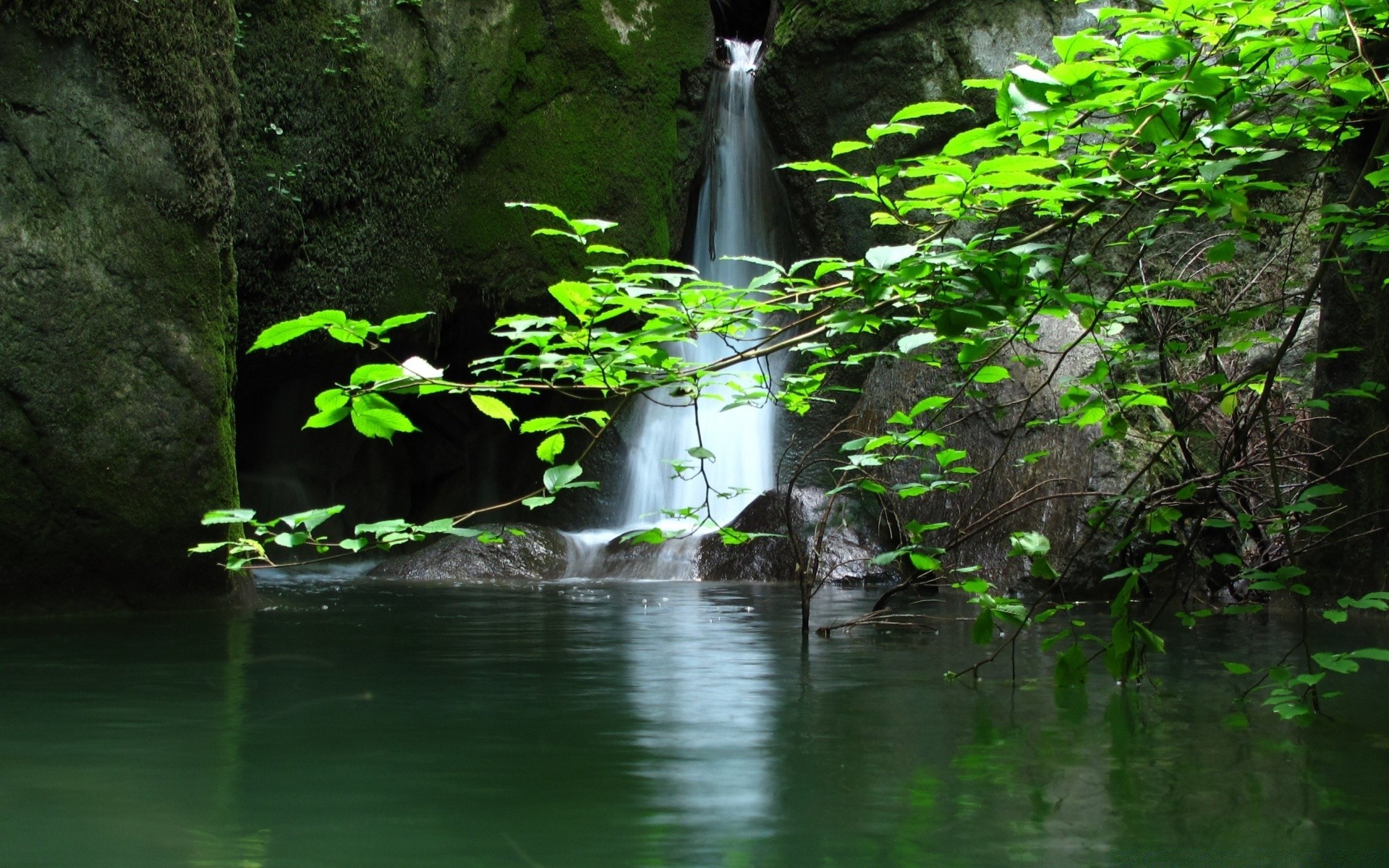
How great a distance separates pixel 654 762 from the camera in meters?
2.64

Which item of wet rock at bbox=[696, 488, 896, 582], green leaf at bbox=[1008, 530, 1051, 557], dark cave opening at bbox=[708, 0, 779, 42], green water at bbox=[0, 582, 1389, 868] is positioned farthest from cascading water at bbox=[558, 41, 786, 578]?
green leaf at bbox=[1008, 530, 1051, 557]

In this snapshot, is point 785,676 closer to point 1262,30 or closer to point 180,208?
point 1262,30

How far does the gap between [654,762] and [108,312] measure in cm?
460

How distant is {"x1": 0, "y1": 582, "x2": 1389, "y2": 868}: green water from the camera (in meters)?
1.97

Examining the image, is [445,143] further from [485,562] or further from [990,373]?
[990,373]

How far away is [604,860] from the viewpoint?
1.89 meters

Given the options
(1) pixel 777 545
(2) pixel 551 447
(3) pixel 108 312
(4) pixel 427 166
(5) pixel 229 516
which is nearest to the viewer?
(5) pixel 229 516

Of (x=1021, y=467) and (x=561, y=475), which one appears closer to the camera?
(x=561, y=475)

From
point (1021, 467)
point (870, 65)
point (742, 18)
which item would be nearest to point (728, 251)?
point (870, 65)

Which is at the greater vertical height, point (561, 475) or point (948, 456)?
point (948, 456)

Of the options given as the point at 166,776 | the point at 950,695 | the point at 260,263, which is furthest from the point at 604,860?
the point at 260,263

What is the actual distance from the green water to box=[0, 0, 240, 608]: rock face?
1.32 metres

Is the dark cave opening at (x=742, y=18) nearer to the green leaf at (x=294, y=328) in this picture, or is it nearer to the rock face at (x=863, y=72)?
the rock face at (x=863, y=72)

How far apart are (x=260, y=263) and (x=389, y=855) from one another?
879cm
